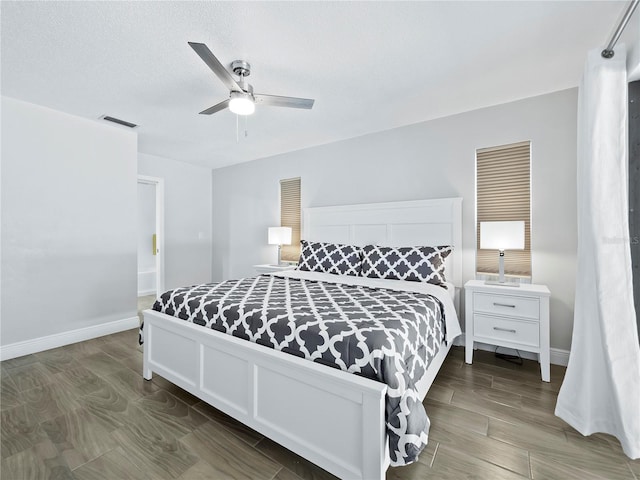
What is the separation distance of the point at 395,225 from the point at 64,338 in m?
3.76

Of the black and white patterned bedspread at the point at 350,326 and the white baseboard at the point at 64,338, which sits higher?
the black and white patterned bedspread at the point at 350,326

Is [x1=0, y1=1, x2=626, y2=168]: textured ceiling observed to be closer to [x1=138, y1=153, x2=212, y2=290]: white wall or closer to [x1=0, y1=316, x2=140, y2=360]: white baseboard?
[x1=138, y1=153, x2=212, y2=290]: white wall

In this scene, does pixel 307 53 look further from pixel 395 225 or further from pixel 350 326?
pixel 395 225

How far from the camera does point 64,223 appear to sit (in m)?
3.11

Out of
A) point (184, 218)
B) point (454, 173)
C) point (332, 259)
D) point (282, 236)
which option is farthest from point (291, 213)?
point (454, 173)

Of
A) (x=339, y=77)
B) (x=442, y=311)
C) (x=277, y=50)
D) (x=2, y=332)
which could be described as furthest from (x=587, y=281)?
(x=2, y=332)

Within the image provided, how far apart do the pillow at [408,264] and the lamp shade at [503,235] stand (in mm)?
348

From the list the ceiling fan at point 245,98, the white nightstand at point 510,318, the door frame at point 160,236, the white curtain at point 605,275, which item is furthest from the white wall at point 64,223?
the white curtain at point 605,275

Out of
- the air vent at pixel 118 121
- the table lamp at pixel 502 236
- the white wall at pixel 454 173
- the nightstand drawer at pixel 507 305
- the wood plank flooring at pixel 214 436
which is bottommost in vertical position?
the wood plank flooring at pixel 214 436

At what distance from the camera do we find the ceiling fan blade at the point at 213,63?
5.30 feet

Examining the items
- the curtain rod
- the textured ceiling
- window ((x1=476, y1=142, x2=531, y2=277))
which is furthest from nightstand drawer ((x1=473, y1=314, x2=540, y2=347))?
the textured ceiling

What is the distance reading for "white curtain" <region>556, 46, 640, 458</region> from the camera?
1.57 metres

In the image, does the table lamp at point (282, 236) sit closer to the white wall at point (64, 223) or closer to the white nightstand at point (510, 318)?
the white wall at point (64, 223)

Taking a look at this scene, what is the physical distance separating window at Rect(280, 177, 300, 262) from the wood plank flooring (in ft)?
8.12
